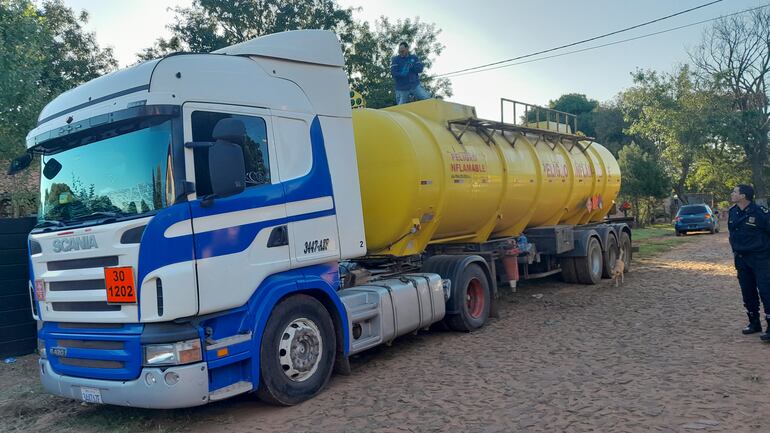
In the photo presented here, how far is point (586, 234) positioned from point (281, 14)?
17103 millimetres

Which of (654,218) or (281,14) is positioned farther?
(654,218)

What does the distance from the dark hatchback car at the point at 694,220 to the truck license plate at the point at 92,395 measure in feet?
92.1

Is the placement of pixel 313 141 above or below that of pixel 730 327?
above

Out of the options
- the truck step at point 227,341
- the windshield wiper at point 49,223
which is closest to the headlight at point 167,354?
the truck step at point 227,341

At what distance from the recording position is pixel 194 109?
487 centimetres

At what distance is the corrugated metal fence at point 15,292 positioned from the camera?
26.0ft

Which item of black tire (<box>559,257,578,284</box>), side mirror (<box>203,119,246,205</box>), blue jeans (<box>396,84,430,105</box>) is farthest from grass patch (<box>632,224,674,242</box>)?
side mirror (<box>203,119,246,205</box>)

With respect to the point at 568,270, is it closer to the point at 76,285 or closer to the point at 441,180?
the point at 441,180

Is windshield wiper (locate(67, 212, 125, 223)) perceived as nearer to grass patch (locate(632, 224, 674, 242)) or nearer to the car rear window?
grass patch (locate(632, 224, 674, 242))

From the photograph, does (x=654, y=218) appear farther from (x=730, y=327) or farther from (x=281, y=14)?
(x=730, y=327)

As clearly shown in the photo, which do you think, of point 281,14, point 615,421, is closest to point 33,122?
point 615,421

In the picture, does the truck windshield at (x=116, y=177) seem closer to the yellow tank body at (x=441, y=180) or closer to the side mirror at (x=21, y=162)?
the side mirror at (x=21, y=162)

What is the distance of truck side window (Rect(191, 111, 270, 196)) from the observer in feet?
15.8

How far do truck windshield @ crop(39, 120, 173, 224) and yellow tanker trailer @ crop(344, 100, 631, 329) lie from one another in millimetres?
3561
